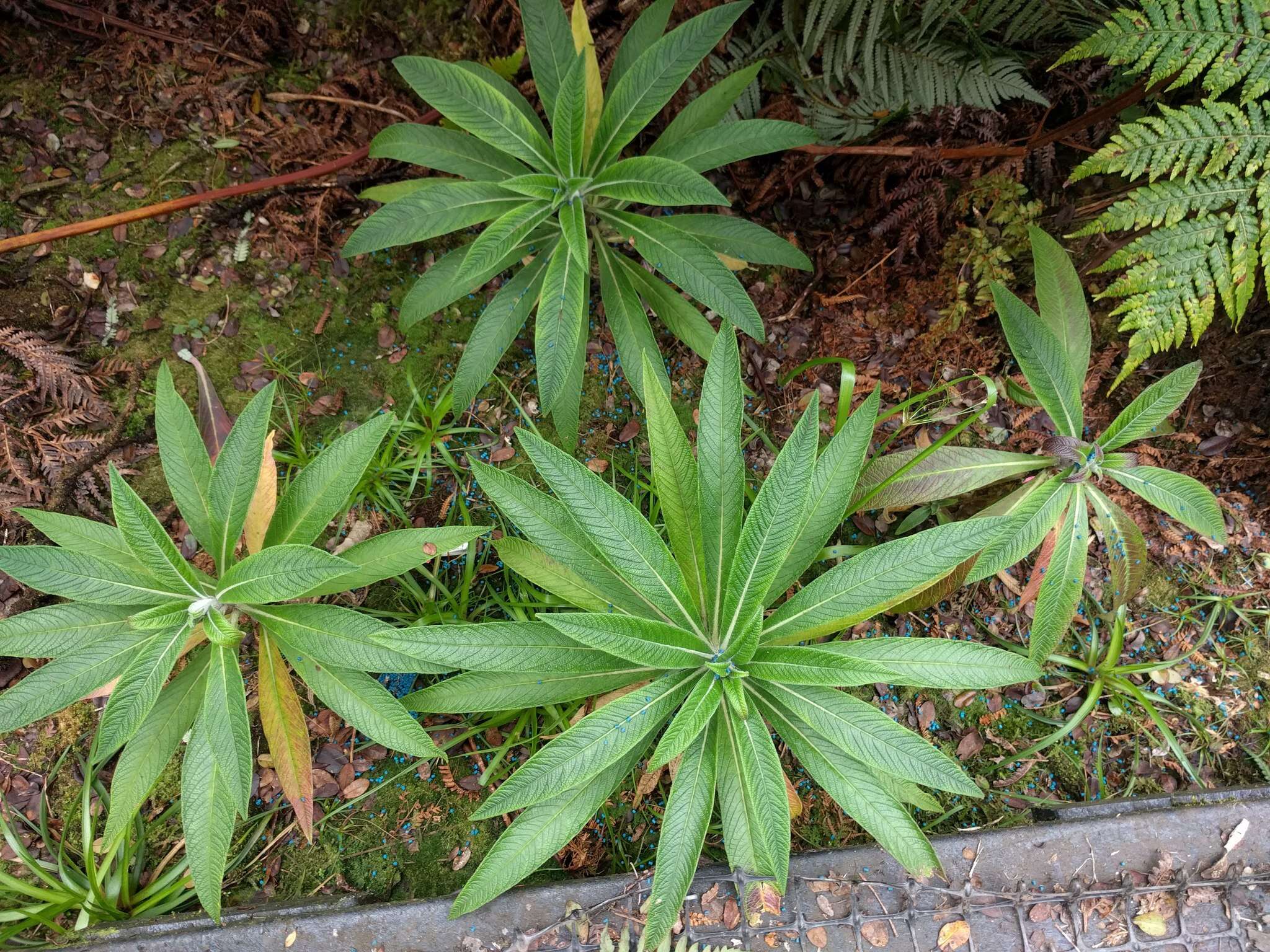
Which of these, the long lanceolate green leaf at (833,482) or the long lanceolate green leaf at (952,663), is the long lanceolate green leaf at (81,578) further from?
the long lanceolate green leaf at (952,663)

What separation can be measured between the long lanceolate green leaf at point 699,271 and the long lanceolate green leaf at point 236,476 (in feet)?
3.89

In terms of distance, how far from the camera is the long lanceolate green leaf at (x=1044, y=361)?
2.09 meters

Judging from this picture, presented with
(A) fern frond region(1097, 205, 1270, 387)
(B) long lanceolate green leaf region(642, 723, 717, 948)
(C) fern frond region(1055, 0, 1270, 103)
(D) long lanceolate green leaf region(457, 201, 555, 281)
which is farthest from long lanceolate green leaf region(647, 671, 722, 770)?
(C) fern frond region(1055, 0, 1270, 103)

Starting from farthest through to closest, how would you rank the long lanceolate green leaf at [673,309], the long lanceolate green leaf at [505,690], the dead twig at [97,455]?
the dead twig at [97,455], the long lanceolate green leaf at [673,309], the long lanceolate green leaf at [505,690]

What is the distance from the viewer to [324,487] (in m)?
1.81

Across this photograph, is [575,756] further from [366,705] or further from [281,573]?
[281,573]

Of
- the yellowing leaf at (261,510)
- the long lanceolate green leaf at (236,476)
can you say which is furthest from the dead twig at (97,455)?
the long lanceolate green leaf at (236,476)

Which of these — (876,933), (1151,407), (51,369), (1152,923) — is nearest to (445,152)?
(51,369)

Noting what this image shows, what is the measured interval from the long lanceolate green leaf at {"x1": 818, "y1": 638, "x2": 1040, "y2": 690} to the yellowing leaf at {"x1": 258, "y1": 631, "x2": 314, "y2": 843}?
4.89 ft

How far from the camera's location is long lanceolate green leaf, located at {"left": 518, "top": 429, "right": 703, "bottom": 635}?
5.20 ft

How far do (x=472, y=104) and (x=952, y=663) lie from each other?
2.00 metres

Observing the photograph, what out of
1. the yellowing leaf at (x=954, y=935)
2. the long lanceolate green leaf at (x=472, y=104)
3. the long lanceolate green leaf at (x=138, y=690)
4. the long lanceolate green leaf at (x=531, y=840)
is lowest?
the yellowing leaf at (x=954, y=935)

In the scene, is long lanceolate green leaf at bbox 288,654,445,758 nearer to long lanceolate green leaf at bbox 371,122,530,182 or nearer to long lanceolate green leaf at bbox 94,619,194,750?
long lanceolate green leaf at bbox 94,619,194,750

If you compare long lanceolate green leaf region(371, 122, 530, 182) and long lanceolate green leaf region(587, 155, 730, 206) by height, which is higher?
long lanceolate green leaf region(371, 122, 530, 182)
